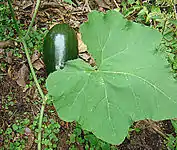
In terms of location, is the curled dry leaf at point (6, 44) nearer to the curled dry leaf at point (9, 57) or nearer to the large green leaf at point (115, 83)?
the curled dry leaf at point (9, 57)

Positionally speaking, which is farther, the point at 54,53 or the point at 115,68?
the point at 54,53

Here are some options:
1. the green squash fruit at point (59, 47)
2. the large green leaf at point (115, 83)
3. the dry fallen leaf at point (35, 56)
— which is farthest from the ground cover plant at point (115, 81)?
the dry fallen leaf at point (35, 56)

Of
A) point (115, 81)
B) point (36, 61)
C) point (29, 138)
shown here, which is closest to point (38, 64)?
point (36, 61)

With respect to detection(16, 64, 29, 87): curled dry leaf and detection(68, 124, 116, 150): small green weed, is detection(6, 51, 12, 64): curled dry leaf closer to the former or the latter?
detection(16, 64, 29, 87): curled dry leaf

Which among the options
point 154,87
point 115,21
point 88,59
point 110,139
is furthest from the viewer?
point 88,59

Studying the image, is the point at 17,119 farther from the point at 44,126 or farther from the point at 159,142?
the point at 159,142

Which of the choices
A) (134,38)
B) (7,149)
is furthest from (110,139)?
(7,149)

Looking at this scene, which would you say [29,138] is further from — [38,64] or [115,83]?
[115,83]
